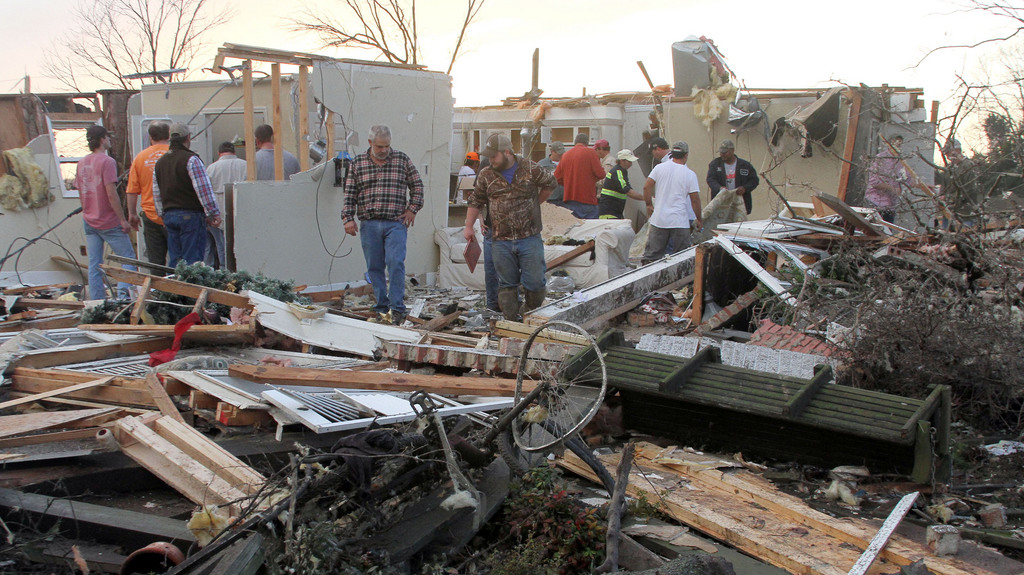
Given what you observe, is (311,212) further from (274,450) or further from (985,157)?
(985,157)

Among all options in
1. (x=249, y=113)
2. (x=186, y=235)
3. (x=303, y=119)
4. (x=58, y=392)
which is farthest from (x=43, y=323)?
(x=303, y=119)

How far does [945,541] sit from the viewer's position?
3.68 meters

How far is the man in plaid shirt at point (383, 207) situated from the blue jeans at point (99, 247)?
281cm

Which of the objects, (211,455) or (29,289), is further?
(29,289)

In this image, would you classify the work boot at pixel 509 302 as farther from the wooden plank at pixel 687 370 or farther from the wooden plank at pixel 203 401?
the wooden plank at pixel 203 401

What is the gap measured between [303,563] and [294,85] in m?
7.73

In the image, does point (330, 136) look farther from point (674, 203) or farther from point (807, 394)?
point (807, 394)

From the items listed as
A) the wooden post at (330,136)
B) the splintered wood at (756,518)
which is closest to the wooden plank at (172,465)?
the splintered wood at (756,518)

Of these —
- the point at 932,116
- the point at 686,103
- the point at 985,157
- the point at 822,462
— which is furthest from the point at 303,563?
the point at 686,103

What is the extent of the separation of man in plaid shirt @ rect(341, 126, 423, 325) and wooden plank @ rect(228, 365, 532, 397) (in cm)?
261

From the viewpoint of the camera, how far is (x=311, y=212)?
945 centimetres

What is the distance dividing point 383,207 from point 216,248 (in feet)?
7.74

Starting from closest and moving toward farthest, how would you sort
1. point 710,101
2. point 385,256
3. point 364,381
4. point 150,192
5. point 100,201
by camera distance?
1. point 364,381
2. point 385,256
3. point 150,192
4. point 100,201
5. point 710,101

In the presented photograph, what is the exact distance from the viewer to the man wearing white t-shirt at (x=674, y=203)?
9.24 meters
